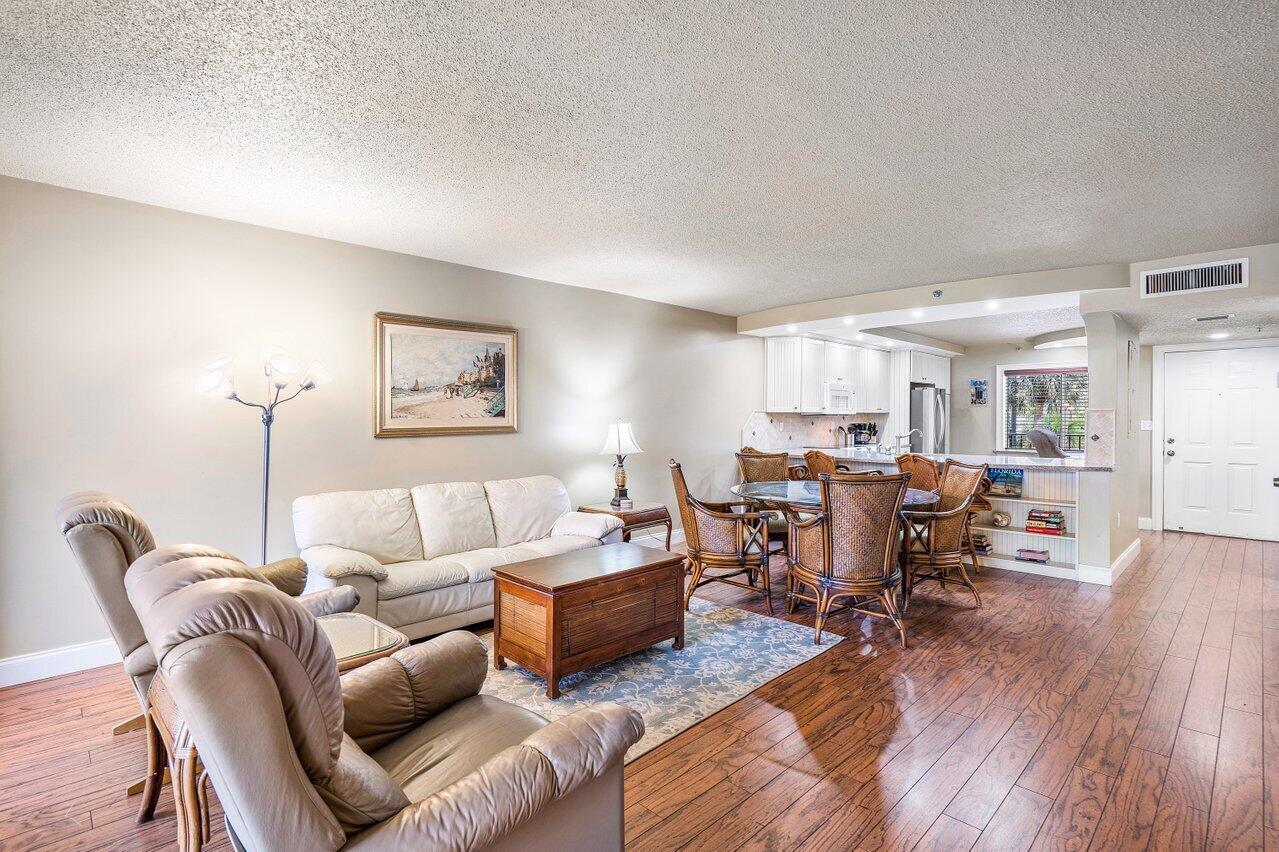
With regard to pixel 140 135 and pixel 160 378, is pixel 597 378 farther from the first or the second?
pixel 140 135

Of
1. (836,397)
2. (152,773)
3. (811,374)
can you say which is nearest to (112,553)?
(152,773)

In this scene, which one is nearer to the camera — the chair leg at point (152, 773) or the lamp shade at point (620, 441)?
the chair leg at point (152, 773)

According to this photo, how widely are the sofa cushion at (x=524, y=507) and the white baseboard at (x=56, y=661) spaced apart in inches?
88.8

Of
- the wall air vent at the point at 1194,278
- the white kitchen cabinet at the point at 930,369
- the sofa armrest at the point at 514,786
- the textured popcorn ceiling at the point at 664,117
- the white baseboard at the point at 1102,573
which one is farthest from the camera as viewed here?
the white kitchen cabinet at the point at 930,369

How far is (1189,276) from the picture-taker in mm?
4383

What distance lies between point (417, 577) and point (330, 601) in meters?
0.77

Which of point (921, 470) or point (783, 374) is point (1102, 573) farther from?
point (783, 374)

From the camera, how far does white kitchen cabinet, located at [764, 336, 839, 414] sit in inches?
287

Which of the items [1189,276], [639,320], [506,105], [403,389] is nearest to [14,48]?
[506,105]

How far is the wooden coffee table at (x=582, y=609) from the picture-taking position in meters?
2.95

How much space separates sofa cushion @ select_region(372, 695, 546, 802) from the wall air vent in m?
5.32

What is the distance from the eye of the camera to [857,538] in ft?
11.8

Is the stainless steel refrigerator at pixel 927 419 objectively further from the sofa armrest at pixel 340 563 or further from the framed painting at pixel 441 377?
the sofa armrest at pixel 340 563

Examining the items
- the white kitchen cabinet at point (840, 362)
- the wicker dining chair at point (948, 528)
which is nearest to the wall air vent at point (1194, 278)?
the wicker dining chair at point (948, 528)
